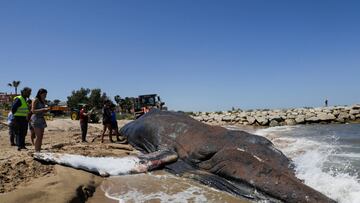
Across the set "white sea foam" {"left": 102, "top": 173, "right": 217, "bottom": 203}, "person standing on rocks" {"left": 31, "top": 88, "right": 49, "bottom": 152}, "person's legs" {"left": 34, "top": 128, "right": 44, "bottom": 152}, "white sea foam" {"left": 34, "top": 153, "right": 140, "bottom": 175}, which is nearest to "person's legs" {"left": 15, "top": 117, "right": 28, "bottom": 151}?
"person standing on rocks" {"left": 31, "top": 88, "right": 49, "bottom": 152}

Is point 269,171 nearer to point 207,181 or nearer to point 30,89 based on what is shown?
point 207,181

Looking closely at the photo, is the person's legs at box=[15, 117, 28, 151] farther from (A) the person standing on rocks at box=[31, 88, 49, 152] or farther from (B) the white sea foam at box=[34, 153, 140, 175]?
(B) the white sea foam at box=[34, 153, 140, 175]

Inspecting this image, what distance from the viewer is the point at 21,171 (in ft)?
19.0

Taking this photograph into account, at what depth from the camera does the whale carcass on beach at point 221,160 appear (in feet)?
19.8

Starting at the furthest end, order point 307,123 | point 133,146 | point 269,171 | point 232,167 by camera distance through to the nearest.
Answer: point 307,123 < point 133,146 < point 232,167 < point 269,171

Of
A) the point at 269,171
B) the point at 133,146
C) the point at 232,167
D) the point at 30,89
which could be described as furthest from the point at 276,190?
the point at 30,89

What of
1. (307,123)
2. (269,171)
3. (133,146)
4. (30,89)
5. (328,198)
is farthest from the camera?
(307,123)

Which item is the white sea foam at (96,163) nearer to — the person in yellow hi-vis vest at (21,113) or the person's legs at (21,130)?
the person's legs at (21,130)

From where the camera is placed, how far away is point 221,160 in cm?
728

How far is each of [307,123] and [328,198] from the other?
27041mm

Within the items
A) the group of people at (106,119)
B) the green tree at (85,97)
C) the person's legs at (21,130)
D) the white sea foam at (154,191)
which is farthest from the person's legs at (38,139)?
the green tree at (85,97)

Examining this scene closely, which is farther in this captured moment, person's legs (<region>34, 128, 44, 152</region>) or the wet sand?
person's legs (<region>34, 128, 44, 152</region>)

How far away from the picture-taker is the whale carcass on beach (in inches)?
237

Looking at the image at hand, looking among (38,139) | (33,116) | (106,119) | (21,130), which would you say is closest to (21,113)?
(21,130)
